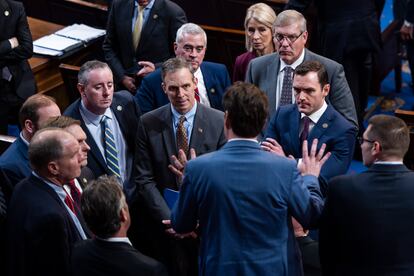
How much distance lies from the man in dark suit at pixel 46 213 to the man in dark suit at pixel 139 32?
2.24 metres

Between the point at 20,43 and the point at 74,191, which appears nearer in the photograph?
the point at 74,191

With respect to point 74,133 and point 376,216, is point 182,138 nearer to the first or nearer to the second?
point 74,133

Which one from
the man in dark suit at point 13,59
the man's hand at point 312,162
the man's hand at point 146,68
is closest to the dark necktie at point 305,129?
the man's hand at point 312,162

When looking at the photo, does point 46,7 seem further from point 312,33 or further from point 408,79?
point 408,79

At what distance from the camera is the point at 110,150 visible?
4.43 meters

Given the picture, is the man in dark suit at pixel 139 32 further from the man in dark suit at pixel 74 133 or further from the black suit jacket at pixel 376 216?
the black suit jacket at pixel 376 216

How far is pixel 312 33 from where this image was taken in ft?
22.6

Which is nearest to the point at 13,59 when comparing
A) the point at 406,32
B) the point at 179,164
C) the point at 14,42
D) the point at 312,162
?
the point at 14,42

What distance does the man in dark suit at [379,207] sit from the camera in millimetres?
3250

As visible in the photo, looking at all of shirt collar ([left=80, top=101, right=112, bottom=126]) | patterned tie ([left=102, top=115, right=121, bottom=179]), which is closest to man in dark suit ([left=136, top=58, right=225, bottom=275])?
patterned tie ([left=102, top=115, right=121, bottom=179])

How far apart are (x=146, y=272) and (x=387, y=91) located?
191 inches

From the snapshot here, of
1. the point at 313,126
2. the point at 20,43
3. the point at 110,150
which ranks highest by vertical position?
the point at 20,43

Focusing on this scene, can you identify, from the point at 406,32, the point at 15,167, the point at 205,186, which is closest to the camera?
the point at 205,186

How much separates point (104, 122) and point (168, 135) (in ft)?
1.37
